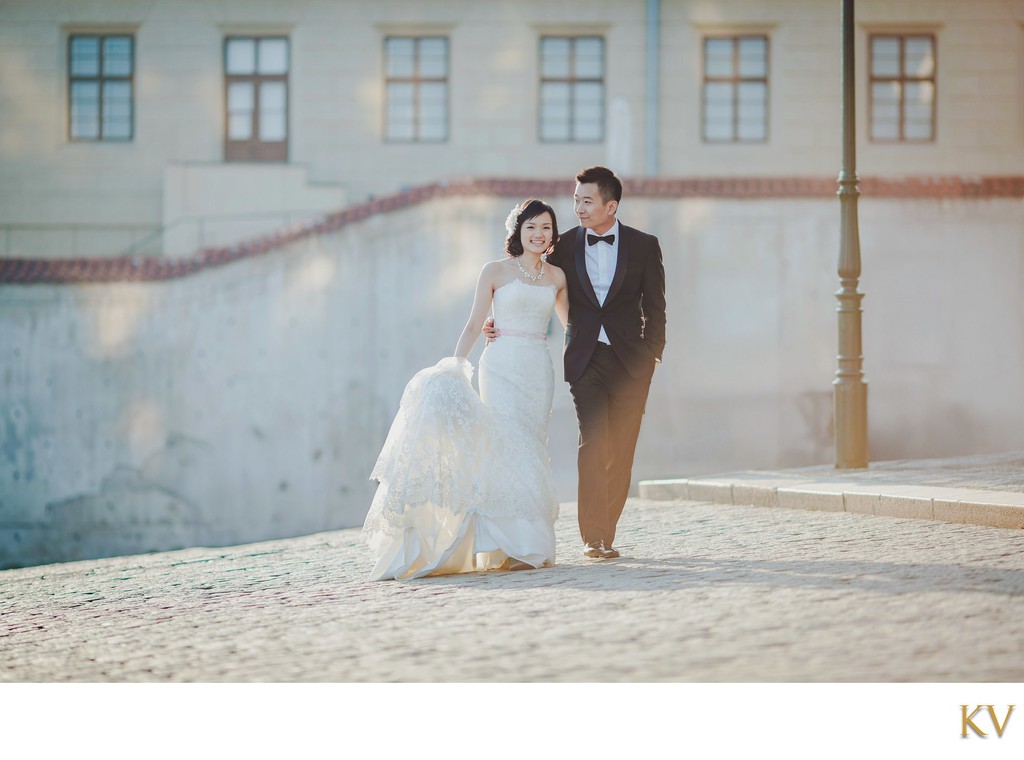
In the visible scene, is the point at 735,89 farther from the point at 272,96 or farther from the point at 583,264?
the point at 583,264

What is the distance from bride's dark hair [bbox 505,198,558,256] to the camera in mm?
7426

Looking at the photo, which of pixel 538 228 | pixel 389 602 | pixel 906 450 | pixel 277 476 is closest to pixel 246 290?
pixel 277 476

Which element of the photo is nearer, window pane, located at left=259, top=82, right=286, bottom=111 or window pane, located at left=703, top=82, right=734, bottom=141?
window pane, located at left=703, top=82, right=734, bottom=141

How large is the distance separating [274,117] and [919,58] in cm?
1070

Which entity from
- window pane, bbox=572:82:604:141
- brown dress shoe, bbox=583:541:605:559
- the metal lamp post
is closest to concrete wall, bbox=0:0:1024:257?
window pane, bbox=572:82:604:141

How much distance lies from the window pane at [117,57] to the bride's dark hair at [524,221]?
55.1 ft


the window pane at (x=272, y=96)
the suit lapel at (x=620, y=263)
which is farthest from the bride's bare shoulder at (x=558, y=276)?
the window pane at (x=272, y=96)

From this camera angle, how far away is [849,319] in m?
11.6

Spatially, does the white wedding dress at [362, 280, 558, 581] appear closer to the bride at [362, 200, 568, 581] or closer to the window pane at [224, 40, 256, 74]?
the bride at [362, 200, 568, 581]

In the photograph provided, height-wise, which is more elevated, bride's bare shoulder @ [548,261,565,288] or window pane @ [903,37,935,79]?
window pane @ [903,37,935,79]

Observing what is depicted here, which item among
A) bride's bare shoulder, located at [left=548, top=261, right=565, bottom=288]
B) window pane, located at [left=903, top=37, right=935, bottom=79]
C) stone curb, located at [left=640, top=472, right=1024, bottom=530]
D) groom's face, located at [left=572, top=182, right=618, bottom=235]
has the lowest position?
stone curb, located at [left=640, top=472, right=1024, bottom=530]

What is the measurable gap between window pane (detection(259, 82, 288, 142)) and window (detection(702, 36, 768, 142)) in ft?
23.0

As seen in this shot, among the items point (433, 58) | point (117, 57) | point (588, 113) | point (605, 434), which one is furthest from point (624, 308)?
point (117, 57)

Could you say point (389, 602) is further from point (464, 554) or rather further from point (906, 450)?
point (906, 450)
